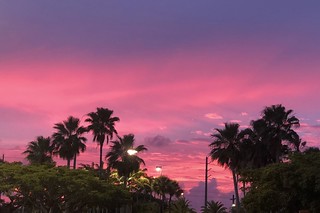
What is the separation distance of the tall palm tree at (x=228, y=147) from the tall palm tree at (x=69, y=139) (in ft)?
72.1

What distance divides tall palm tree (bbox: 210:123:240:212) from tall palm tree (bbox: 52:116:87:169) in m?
22.0

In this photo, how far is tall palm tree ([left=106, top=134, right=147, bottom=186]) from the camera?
7581 cm

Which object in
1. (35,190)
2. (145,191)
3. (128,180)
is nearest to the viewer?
(35,190)

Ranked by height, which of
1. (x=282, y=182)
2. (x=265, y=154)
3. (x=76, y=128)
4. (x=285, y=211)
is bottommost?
(x=285, y=211)

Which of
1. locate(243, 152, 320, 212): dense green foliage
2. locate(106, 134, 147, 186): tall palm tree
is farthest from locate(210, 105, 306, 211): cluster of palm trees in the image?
locate(243, 152, 320, 212): dense green foliage

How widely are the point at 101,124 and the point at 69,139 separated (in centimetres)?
643

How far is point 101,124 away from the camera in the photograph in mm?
75688

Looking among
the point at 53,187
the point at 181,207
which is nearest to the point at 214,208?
the point at 181,207

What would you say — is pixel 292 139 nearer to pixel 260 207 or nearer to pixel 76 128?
pixel 260 207

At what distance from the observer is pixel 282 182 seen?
1374 inches

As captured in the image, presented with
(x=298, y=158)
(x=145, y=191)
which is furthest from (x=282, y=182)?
(x=145, y=191)

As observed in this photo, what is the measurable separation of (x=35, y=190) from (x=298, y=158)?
25540 mm

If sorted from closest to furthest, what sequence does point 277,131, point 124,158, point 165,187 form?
point 277,131
point 124,158
point 165,187

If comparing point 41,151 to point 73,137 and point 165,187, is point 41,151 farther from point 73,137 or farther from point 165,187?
point 165,187
